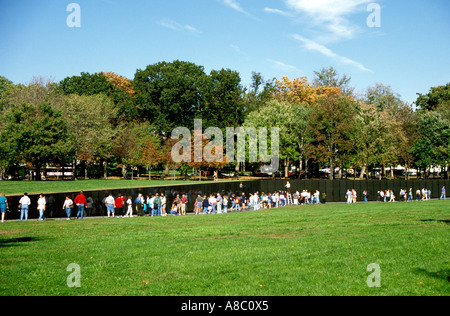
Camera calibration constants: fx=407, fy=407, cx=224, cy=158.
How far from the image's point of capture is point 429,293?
26.8 ft

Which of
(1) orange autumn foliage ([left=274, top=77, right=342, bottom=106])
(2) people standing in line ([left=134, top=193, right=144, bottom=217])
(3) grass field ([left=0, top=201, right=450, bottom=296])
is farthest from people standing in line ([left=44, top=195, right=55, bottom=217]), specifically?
(1) orange autumn foliage ([left=274, top=77, right=342, bottom=106])

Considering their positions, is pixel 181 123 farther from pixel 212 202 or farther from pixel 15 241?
pixel 15 241

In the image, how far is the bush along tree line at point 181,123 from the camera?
52634 millimetres

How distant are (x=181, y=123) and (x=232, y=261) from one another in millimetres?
60738

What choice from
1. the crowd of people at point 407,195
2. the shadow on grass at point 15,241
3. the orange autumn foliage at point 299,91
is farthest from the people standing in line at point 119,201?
the orange autumn foliage at point 299,91

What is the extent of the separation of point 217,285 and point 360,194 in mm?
45870

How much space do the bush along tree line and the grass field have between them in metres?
39.4

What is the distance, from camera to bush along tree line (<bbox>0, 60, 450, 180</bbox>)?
173ft

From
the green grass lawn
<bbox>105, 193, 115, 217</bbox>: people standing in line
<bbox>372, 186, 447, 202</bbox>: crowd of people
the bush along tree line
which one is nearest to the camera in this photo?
<bbox>105, 193, 115, 217</bbox>: people standing in line

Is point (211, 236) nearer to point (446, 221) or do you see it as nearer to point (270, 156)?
point (446, 221)

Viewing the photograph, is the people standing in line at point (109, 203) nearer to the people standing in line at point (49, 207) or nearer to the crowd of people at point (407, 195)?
the people standing in line at point (49, 207)

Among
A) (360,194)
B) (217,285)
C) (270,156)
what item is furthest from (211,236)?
(270,156)

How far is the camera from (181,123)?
70.6 metres

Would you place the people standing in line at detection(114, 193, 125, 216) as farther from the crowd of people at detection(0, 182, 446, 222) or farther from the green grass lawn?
the green grass lawn
